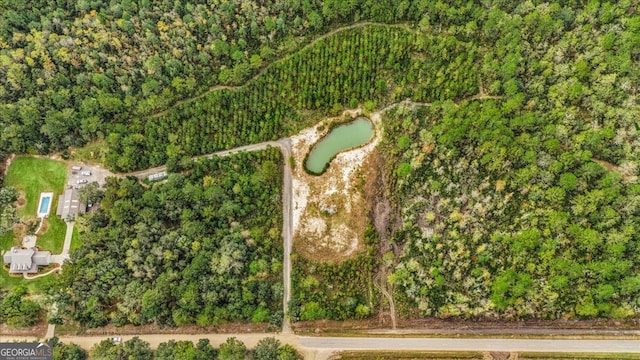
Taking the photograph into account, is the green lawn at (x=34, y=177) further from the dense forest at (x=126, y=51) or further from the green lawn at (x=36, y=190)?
the dense forest at (x=126, y=51)

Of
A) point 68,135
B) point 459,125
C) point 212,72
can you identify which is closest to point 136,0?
point 212,72

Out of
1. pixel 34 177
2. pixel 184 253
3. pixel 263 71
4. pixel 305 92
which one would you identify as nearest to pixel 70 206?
pixel 34 177

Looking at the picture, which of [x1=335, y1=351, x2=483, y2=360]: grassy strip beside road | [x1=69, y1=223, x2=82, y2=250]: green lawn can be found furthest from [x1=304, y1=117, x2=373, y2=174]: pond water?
[x1=69, y1=223, x2=82, y2=250]: green lawn

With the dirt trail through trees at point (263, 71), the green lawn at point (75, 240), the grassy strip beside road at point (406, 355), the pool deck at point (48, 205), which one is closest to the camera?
the grassy strip beside road at point (406, 355)

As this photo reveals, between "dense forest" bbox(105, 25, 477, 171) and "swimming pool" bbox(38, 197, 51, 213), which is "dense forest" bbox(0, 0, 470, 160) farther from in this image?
"swimming pool" bbox(38, 197, 51, 213)

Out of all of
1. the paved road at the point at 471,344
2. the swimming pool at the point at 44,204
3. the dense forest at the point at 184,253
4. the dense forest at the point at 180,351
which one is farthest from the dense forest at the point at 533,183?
the swimming pool at the point at 44,204

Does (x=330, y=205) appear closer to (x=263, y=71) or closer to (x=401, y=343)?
(x=401, y=343)
